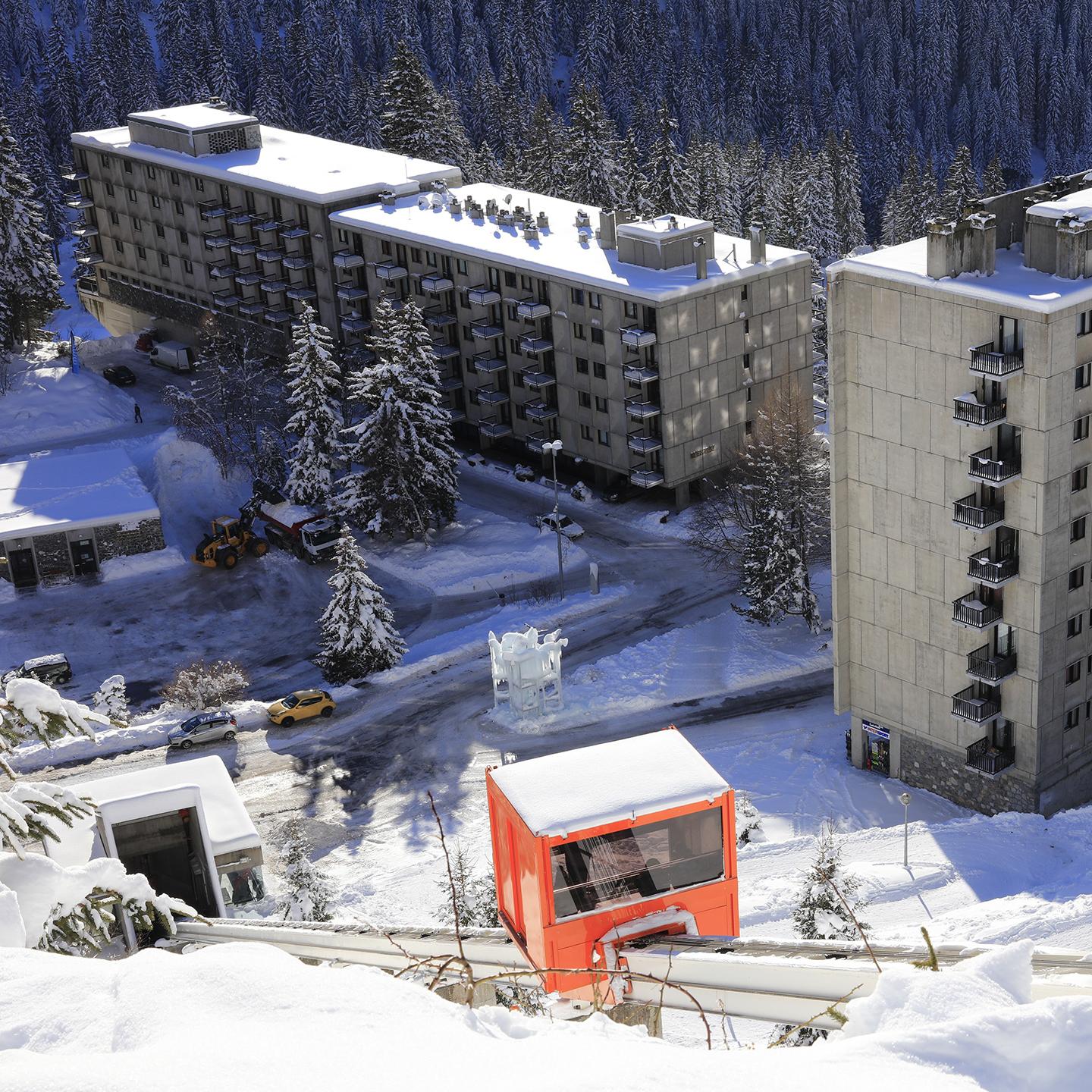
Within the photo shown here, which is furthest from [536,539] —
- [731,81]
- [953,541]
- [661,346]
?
Answer: [731,81]

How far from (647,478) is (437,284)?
658 inches

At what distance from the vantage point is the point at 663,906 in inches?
598

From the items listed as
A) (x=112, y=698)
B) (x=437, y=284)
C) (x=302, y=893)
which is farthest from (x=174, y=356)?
(x=302, y=893)

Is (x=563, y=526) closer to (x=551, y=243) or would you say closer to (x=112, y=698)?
(x=551, y=243)

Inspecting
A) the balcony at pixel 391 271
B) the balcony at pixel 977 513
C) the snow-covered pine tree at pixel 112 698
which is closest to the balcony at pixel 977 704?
the balcony at pixel 977 513

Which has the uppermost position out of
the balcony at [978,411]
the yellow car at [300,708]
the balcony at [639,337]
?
the balcony at [978,411]

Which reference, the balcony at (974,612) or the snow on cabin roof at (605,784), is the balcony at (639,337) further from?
the snow on cabin roof at (605,784)

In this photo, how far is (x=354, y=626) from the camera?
211 ft

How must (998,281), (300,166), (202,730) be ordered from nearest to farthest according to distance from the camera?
(998,281) < (202,730) < (300,166)

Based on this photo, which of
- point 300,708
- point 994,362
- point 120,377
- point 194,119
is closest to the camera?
point 994,362

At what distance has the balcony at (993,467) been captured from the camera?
153 feet

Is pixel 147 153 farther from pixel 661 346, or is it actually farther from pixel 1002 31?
pixel 1002 31

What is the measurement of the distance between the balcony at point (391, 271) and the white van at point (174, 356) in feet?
70.1

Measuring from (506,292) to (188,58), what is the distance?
107 metres
